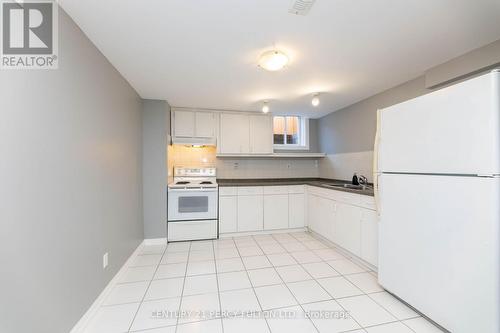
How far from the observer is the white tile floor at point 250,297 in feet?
5.27

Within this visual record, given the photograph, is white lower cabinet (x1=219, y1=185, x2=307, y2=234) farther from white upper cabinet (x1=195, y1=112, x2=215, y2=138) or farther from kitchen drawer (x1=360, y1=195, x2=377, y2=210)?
kitchen drawer (x1=360, y1=195, x2=377, y2=210)

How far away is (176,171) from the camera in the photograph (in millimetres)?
3912

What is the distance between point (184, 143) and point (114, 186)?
1.66m

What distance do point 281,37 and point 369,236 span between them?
7.44 feet

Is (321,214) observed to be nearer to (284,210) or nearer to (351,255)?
(284,210)

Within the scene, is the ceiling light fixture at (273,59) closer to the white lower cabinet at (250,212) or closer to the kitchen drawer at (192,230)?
the white lower cabinet at (250,212)

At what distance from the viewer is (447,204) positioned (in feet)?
4.85

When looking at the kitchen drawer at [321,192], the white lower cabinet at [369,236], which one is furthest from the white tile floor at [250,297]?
the kitchen drawer at [321,192]

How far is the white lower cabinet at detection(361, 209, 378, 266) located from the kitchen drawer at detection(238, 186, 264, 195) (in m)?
1.69

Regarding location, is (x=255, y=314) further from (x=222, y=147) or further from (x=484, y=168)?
(x=222, y=147)

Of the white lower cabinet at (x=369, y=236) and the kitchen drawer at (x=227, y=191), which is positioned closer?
the white lower cabinet at (x=369, y=236)

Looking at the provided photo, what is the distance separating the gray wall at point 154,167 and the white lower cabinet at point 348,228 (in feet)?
8.59

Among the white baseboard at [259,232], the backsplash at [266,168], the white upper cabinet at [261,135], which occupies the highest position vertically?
the white upper cabinet at [261,135]

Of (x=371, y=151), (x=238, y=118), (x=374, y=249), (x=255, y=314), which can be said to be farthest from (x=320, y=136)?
(x=255, y=314)
